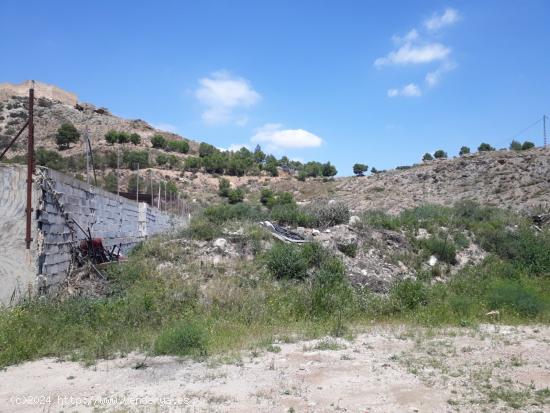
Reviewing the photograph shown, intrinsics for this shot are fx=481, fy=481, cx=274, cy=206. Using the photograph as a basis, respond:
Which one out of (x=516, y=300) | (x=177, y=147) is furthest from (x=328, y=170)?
(x=516, y=300)

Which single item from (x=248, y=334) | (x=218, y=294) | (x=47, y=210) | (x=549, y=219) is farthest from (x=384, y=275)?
(x=549, y=219)

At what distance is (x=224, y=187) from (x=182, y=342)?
40156 mm

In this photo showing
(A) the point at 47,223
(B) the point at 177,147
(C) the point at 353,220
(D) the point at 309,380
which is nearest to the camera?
(D) the point at 309,380

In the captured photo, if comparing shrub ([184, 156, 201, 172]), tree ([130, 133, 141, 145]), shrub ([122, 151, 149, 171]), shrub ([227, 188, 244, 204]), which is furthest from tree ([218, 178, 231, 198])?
tree ([130, 133, 141, 145])

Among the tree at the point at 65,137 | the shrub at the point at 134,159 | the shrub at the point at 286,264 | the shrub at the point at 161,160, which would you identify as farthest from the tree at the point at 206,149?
the shrub at the point at 286,264

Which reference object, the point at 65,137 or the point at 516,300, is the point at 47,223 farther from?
the point at 65,137

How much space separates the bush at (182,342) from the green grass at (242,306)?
0.05 ft

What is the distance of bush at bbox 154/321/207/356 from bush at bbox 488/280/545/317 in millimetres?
6511

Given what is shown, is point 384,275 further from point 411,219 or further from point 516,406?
point 516,406

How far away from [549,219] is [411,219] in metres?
6.69

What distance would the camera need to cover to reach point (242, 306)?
9195mm

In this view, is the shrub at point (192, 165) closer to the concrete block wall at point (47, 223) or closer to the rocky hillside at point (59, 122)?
the rocky hillside at point (59, 122)

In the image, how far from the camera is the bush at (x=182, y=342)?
21.7 ft

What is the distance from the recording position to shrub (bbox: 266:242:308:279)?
453 inches
